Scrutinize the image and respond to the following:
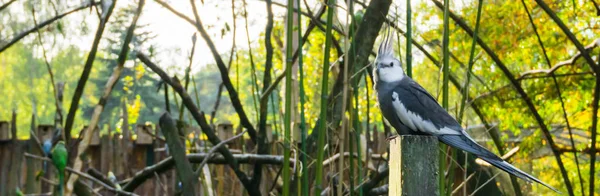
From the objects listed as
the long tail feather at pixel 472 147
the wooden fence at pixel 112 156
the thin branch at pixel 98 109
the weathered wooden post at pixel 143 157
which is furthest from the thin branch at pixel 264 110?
the weathered wooden post at pixel 143 157

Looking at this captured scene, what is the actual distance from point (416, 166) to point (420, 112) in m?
0.50

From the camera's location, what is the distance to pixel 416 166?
152cm

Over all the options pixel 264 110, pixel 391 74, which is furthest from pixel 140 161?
pixel 391 74

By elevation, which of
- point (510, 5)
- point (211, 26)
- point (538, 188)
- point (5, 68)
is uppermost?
point (5, 68)

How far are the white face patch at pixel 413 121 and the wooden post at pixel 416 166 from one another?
0.40 m

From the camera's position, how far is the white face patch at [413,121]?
→ 1956mm

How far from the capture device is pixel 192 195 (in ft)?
7.95

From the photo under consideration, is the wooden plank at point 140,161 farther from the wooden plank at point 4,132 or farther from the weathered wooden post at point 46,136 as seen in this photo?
the wooden plank at point 4,132

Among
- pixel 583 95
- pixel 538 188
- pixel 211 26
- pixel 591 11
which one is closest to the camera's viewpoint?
pixel 211 26

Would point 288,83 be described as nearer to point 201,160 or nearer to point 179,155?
point 179,155

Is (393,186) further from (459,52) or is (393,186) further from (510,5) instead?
(459,52)

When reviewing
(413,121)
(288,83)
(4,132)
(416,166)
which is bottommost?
(416,166)

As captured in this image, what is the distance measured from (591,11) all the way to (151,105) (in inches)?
660

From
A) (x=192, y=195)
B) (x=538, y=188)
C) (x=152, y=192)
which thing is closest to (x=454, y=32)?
(x=538, y=188)
